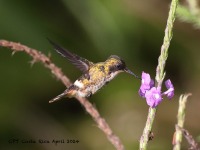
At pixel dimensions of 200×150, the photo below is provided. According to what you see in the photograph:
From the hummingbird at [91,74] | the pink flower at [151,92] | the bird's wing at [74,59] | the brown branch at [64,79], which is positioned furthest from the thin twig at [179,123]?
the bird's wing at [74,59]

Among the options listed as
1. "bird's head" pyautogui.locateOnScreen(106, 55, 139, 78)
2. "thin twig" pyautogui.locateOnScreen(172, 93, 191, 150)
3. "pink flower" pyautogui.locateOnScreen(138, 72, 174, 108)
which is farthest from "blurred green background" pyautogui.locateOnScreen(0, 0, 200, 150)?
"thin twig" pyautogui.locateOnScreen(172, 93, 191, 150)

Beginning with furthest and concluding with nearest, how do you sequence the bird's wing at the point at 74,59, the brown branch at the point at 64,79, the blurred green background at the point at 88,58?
1. the blurred green background at the point at 88,58
2. the bird's wing at the point at 74,59
3. the brown branch at the point at 64,79

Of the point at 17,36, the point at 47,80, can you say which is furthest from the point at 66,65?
the point at 17,36

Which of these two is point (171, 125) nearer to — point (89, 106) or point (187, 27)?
point (187, 27)

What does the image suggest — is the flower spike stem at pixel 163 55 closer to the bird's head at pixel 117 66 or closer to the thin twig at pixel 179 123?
the thin twig at pixel 179 123

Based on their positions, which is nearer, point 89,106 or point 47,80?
point 89,106
